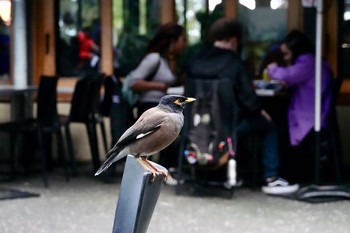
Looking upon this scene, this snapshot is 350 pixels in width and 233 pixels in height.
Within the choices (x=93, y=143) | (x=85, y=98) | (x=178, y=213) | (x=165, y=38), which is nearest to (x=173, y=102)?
(x=178, y=213)

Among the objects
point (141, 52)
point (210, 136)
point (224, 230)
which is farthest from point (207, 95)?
point (141, 52)

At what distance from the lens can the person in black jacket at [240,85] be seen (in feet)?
28.3

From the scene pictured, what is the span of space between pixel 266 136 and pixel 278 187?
0.51 meters

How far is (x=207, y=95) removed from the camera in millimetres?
8523

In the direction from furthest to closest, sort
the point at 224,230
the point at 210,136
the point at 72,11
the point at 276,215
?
1. the point at 72,11
2. the point at 210,136
3. the point at 276,215
4. the point at 224,230

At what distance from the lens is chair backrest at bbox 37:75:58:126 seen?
942 centimetres

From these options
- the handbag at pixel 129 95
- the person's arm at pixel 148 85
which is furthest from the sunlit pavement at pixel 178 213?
the person's arm at pixel 148 85

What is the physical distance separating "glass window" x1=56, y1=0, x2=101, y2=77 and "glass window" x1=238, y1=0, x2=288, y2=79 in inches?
69.1

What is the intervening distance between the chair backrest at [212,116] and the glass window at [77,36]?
266 centimetres

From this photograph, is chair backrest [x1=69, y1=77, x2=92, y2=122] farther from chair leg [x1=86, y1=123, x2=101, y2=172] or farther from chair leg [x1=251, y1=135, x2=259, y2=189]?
chair leg [x1=251, y1=135, x2=259, y2=189]

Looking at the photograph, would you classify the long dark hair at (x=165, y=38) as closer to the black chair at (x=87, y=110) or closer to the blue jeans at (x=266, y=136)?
the black chair at (x=87, y=110)

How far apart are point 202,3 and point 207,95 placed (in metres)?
2.12

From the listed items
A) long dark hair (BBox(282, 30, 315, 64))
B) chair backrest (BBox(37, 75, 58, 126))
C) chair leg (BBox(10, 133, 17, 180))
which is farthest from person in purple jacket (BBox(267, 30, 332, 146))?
chair leg (BBox(10, 133, 17, 180))

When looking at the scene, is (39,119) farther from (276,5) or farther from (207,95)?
(276,5)
